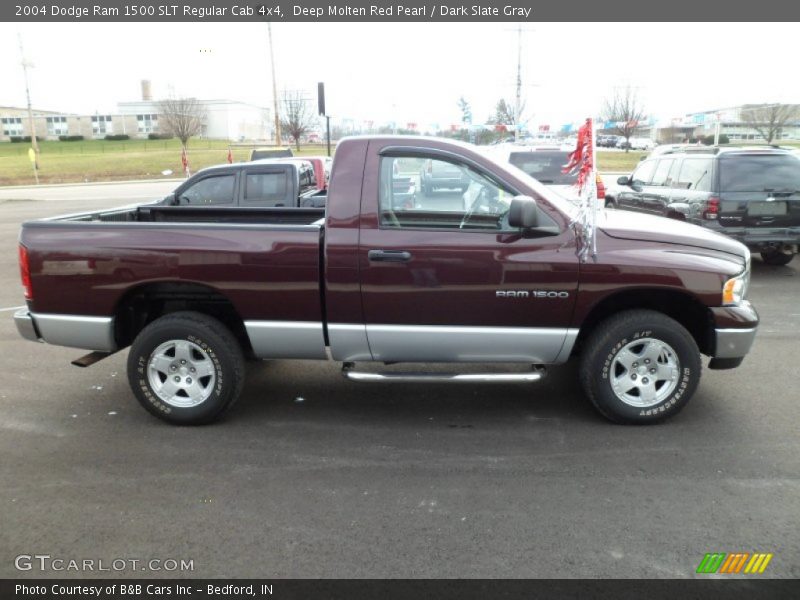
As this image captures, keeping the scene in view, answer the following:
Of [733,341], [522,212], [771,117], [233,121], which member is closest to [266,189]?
[522,212]

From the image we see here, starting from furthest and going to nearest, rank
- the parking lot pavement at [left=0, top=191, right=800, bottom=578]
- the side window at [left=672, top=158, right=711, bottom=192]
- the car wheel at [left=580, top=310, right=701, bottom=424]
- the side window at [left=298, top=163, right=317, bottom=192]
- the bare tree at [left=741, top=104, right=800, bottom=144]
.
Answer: the bare tree at [left=741, top=104, right=800, bottom=144], the side window at [left=298, top=163, right=317, bottom=192], the side window at [left=672, top=158, right=711, bottom=192], the car wheel at [left=580, top=310, right=701, bottom=424], the parking lot pavement at [left=0, top=191, right=800, bottom=578]

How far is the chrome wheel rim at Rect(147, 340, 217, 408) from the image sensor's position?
15.1 ft

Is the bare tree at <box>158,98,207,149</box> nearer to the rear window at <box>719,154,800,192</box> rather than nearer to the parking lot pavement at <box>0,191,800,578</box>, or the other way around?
the rear window at <box>719,154,800,192</box>

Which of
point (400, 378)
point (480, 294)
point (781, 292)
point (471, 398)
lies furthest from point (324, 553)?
point (781, 292)

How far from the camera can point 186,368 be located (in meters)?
4.64

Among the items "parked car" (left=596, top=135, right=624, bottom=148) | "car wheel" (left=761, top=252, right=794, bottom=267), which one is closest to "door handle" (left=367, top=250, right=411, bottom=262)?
"car wheel" (left=761, top=252, right=794, bottom=267)

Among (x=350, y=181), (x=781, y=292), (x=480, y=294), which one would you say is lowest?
(x=781, y=292)

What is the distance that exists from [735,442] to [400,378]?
223 centimetres

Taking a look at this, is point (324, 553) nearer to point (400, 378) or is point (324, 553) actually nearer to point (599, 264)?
point (400, 378)

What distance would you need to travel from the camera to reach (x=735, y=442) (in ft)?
14.1

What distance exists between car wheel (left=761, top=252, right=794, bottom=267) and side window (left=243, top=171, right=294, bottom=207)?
7844mm

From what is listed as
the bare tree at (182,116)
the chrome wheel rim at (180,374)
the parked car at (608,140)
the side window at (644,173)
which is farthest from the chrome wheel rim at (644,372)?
the parked car at (608,140)

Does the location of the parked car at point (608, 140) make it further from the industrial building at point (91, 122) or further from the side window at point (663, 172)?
the industrial building at point (91, 122)

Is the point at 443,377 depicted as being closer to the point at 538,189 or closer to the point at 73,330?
the point at 538,189
